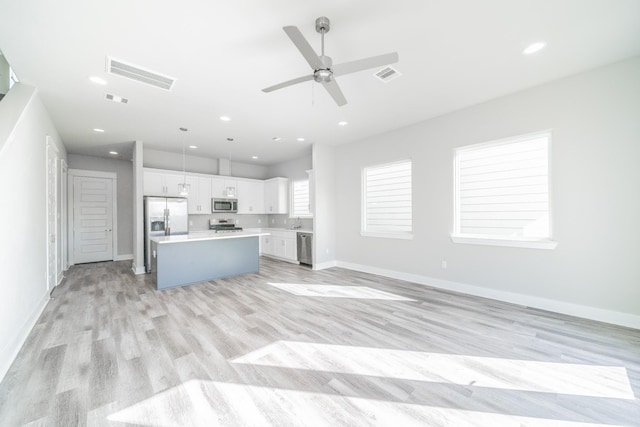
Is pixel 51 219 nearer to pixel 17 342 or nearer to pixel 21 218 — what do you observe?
pixel 21 218

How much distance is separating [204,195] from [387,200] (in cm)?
496

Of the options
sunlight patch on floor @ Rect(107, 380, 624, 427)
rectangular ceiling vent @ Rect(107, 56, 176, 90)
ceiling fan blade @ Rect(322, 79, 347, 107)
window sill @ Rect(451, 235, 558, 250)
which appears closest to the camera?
sunlight patch on floor @ Rect(107, 380, 624, 427)

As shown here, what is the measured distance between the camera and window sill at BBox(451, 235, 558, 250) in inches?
130

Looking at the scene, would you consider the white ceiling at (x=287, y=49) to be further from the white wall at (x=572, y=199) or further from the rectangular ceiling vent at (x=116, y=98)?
the white wall at (x=572, y=199)

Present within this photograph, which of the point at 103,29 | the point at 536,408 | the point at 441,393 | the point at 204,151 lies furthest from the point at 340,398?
the point at 204,151

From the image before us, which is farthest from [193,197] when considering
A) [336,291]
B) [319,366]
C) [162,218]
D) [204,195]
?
[319,366]

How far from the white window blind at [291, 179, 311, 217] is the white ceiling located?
3262 millimetres

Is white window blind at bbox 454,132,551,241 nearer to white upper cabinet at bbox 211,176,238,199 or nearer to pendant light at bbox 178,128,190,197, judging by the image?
pendant light at bbox 178,128,190,197

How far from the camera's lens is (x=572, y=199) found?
3.16 metres

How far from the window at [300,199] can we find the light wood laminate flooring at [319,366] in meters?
3.91

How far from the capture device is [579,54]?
2736mm

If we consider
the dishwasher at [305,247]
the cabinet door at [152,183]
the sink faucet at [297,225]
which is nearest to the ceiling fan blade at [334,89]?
the dishwasher at [305,247]

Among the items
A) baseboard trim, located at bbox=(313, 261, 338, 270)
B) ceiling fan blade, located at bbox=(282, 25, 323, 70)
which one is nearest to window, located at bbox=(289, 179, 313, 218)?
baseboard trim, located at bbox=(313, 261, 338, 270)

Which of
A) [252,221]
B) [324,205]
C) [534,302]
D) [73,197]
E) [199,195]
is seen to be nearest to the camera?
[534,302]
